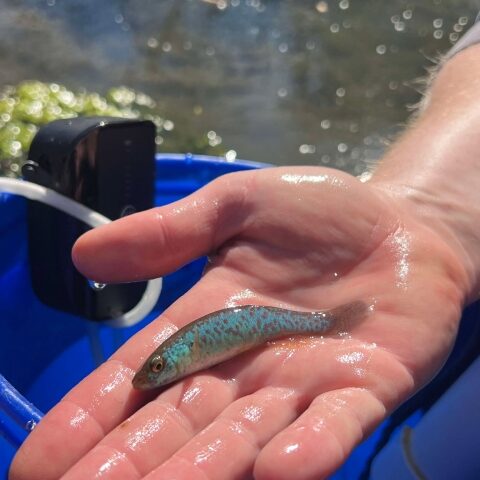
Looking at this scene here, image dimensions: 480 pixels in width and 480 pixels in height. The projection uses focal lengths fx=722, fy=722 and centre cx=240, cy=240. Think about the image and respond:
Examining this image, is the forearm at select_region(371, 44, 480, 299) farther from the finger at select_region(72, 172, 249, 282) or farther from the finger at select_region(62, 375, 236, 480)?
the finger at select_region(62, 375, 236, 480)

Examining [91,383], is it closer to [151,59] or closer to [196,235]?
[196,235]

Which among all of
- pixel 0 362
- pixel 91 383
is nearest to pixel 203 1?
pixel 0 362

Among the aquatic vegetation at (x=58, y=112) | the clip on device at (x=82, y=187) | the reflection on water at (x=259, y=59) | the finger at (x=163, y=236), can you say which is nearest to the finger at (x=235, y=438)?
the finger at (x=163, y=236)

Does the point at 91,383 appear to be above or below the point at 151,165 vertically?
below

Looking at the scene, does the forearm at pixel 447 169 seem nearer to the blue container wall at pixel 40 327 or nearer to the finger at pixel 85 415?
the blue container wall at pixel 40 327

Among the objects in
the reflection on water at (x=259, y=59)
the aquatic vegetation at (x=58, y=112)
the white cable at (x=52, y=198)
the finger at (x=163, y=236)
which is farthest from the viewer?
the reflection on water at (x=259, y=59)

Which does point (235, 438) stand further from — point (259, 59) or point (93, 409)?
point (259, 59)
